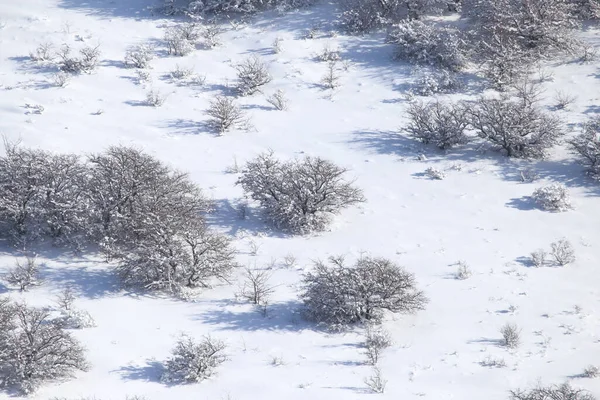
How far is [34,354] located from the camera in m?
16.0

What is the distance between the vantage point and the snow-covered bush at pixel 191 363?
53.6 feet

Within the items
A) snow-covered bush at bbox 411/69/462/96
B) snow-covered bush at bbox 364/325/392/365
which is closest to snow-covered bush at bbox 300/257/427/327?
snow-covered bush at bbox 364/325/392/365

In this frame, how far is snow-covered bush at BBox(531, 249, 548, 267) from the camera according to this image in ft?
66.9

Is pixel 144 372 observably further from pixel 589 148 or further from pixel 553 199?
pixel 589 148

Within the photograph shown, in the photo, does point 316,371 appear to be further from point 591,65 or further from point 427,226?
point 591,65

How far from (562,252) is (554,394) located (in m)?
6.72

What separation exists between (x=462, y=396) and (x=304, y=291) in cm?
537

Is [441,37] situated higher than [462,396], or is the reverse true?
[441,37]

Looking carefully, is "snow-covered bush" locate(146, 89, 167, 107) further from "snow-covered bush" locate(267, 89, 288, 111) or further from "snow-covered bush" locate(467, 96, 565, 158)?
"snow-covered bush" locate(467, 96, 565, 158)

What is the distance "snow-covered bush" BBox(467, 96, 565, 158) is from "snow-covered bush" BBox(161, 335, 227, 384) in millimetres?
13498

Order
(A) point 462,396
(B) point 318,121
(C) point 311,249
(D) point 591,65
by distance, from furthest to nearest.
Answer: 1. (D) point 591,65
2. (B) point 318,121
3. (C) point 311,249
4. (A) point 462,396

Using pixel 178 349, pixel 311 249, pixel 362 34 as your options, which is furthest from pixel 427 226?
pixel 362 34

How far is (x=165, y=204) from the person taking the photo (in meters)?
20.8

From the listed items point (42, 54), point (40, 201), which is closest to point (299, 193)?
point (40, 201)
